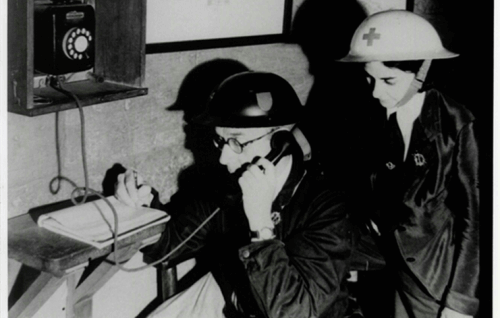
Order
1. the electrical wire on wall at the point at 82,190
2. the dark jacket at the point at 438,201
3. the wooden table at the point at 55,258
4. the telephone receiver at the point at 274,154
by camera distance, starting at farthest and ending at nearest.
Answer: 1. the dark jacket at the point at 438,201
2. the telephone receiver at the point at 274,154
3. the electrical wire on wall at the point at 82,190
4. the wooden table at the point at 55,258

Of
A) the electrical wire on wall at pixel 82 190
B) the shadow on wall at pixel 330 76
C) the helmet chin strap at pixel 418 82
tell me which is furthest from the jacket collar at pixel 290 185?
the shadow on wall at pixel 330 76

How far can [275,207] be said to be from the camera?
6.77 feet

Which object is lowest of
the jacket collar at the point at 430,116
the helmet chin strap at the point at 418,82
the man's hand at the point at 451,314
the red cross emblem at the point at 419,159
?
the man's hand at the point at 451,314

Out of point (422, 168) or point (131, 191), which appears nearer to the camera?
point (131, 191)

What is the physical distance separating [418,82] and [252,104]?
672 mm

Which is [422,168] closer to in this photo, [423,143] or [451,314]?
[423,143]

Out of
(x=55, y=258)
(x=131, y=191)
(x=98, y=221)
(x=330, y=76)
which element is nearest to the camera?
(x=55, y=258)

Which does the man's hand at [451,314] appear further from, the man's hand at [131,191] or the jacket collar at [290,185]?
the man's hand at [131,191]

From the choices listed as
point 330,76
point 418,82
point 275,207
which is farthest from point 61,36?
point 330,76

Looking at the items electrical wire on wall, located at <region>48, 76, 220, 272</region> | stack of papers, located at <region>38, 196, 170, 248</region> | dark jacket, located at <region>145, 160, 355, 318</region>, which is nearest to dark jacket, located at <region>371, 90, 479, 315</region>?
dark jacket, located at <region>145, 160, 355, 318</region>

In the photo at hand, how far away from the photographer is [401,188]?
2.34m

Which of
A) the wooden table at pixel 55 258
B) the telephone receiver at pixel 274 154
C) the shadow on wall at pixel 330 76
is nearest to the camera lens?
the wooden table at pixel 55 258

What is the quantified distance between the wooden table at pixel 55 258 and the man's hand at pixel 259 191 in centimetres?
30

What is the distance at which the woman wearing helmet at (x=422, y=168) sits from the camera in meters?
2.19
